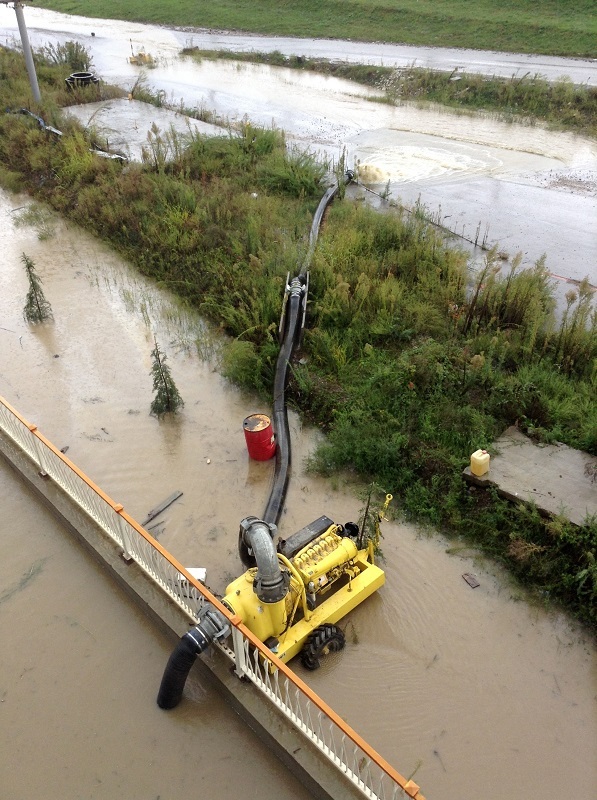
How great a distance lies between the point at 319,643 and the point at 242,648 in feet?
2.87

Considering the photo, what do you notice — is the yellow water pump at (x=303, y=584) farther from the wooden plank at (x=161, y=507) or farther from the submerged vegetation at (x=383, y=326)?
the wooden plank at (x=161, y=507)

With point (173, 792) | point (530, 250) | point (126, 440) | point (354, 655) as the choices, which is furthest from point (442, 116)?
point (173, 792)

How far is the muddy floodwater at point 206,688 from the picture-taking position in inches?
174

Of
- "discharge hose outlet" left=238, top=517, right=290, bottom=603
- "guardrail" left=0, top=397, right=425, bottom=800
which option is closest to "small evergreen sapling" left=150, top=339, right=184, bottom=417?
"guardrail" left=0, top=397, right=425, bottom=800

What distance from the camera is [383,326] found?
8734mm

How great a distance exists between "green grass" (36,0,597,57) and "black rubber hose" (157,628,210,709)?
27.0 metres

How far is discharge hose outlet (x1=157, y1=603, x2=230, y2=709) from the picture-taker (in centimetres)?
430

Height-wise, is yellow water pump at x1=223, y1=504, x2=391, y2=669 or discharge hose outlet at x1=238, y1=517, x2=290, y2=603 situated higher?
discharge hose outlet at x1=238, y1=517, x2=290, y2=603

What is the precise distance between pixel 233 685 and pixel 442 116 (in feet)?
60.8

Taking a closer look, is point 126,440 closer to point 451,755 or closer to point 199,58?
point 451,755

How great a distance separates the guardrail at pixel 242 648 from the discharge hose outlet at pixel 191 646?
110 mm

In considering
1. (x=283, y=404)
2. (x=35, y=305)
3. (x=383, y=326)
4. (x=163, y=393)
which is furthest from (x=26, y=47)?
(x=283, y=404)

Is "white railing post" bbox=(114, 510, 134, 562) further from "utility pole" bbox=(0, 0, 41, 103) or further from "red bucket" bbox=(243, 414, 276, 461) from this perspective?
"utility pole" bbox=(0, 0, 41, 103)

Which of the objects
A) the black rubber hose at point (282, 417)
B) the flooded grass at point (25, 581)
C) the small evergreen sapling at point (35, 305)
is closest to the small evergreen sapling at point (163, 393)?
the black rubber hose at point (282, 417)
